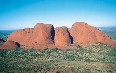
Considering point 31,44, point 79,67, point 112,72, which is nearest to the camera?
point 112,72

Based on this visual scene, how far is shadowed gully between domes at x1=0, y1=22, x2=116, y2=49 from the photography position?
87.6 meters

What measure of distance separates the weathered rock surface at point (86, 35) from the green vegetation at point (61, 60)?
7554mm

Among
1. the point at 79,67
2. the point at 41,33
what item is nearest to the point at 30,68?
the point at 79,67

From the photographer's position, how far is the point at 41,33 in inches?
3649

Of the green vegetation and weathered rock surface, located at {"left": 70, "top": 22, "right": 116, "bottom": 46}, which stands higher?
weathered rock surface, located at {"left": 70, "top": 22, "right": 116, "bottom": 46}

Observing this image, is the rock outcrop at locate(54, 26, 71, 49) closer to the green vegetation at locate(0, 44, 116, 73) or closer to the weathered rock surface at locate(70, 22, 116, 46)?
the weathered rock surface at locate(70, 22, 116, 46)

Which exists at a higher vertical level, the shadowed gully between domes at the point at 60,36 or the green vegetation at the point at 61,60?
the shadowed gully between domes at the point at 60,36

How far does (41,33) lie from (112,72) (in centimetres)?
4888

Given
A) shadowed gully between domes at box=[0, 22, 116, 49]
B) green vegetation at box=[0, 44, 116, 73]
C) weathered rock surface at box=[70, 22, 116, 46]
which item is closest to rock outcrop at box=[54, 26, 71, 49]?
shadowed gully between domes at box=[0, 22, 116, 49]

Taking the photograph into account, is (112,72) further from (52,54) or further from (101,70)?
(52,54)

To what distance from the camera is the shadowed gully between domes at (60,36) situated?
87.6 metres

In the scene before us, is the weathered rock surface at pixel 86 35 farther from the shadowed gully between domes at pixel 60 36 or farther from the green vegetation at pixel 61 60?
the green vegetation at pixel 61 60

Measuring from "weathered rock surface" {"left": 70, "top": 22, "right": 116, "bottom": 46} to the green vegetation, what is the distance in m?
7.55

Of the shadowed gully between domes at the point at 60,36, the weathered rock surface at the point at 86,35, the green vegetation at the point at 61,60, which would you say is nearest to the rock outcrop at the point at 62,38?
the shadowed gully between domes at the point at 60,36
